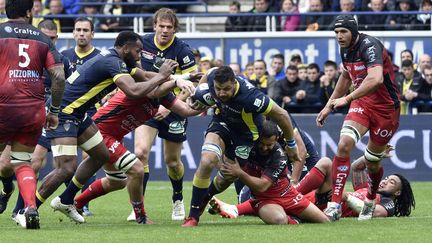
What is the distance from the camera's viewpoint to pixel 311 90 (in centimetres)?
2367

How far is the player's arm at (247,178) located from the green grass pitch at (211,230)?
44cm

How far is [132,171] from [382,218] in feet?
10.8

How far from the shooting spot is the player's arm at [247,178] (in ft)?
44.4

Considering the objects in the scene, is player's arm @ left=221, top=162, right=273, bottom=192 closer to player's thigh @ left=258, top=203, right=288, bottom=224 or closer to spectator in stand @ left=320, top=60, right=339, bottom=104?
player's thigh @ left=258, top=203, right=288, bottom=224

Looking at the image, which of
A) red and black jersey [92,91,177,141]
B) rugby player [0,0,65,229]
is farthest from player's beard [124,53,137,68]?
rugby player [0,0,65,229]

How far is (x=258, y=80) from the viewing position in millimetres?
23906

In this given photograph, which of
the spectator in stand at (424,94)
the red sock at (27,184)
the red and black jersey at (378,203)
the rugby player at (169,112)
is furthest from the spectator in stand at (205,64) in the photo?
the red sock at (27,184)

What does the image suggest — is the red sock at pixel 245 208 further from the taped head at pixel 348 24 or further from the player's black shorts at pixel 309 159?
the taped head at pixel 348 24

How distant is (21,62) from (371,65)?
4323 mm

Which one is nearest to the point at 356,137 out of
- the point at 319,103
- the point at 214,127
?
the point at 214,127

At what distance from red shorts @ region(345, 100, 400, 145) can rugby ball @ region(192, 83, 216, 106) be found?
7.70 feet

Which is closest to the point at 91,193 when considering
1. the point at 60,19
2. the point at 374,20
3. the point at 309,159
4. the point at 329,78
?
the point at 309,159

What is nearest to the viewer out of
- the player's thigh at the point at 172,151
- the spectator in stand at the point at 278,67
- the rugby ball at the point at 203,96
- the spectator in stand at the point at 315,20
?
the rugby ball at the point at 203,96

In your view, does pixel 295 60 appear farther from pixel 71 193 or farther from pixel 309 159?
pixel 71 193
